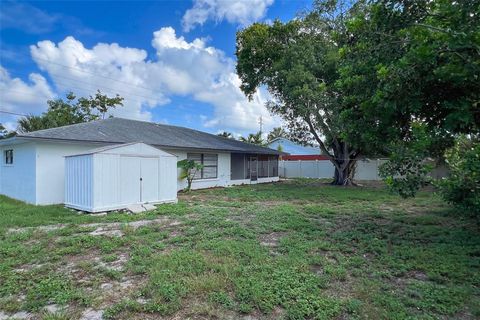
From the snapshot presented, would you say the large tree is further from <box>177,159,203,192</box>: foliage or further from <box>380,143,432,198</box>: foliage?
<box>380,143,432,198</box>: foliage

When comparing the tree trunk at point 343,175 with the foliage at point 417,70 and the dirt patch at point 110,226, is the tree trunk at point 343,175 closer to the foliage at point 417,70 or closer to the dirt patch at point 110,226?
the foliage at point 417,70

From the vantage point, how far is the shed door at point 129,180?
29.1ft

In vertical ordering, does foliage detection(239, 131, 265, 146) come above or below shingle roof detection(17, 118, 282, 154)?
above

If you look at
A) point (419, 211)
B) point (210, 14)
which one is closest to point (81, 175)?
point (210, 14)

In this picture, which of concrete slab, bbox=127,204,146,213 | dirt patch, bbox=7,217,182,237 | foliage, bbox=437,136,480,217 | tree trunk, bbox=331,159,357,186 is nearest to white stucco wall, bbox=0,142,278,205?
concrete slab, bbox=127,204,146,213

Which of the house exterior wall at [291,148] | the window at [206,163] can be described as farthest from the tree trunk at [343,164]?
the house exterior wall at [291,148]

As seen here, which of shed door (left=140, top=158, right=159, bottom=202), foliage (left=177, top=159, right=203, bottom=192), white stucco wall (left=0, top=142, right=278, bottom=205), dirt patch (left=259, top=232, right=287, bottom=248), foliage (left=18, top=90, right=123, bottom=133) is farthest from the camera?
foliage (left=18, top=90, right=123, bottom=133)

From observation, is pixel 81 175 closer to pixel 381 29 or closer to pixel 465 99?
pixel 381 29

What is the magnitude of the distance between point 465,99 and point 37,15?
13.8 metres

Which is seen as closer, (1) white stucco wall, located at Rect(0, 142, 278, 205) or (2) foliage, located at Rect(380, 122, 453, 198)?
(2) foliage, located at Rect(380, 122, 453, 198)

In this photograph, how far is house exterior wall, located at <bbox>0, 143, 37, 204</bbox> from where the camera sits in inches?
385

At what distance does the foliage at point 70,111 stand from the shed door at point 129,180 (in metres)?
19.1

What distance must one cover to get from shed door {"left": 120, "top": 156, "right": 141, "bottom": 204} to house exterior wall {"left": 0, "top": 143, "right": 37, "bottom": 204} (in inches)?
132

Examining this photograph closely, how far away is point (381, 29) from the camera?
463cm
